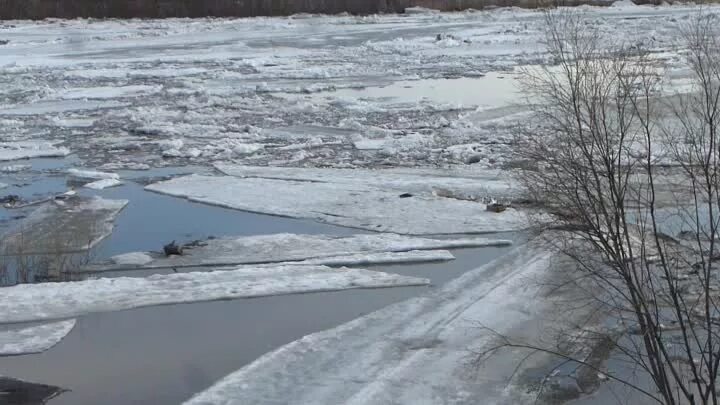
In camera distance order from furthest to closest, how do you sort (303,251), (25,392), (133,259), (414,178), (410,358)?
(414,178), (303,251), (133,259), (410,358), (25,392)

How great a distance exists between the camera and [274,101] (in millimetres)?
20875

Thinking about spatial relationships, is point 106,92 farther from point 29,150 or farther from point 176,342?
point 176,342

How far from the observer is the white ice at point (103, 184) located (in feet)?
44.2

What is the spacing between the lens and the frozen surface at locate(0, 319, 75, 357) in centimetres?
779

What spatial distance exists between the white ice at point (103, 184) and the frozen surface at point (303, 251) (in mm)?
3383

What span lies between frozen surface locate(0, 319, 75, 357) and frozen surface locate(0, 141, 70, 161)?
795 centimetres

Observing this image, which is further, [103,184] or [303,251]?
[103,184]

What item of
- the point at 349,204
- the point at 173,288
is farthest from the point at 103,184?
the point at 173,288

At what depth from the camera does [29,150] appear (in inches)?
633

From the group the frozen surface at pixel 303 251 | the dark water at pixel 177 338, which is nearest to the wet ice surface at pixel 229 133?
the dark water at pixel 177 338

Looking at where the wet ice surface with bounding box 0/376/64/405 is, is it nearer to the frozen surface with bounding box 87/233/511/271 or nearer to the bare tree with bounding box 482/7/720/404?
the frozen surface with bounding box 87/233/511/271

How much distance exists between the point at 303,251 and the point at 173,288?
1645 millimetres

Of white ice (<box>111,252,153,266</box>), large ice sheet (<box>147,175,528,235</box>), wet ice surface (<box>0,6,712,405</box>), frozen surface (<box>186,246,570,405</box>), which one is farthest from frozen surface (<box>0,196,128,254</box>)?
frozen surface (<box>186,246,570,405</box>)

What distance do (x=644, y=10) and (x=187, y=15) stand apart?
2252 cm
